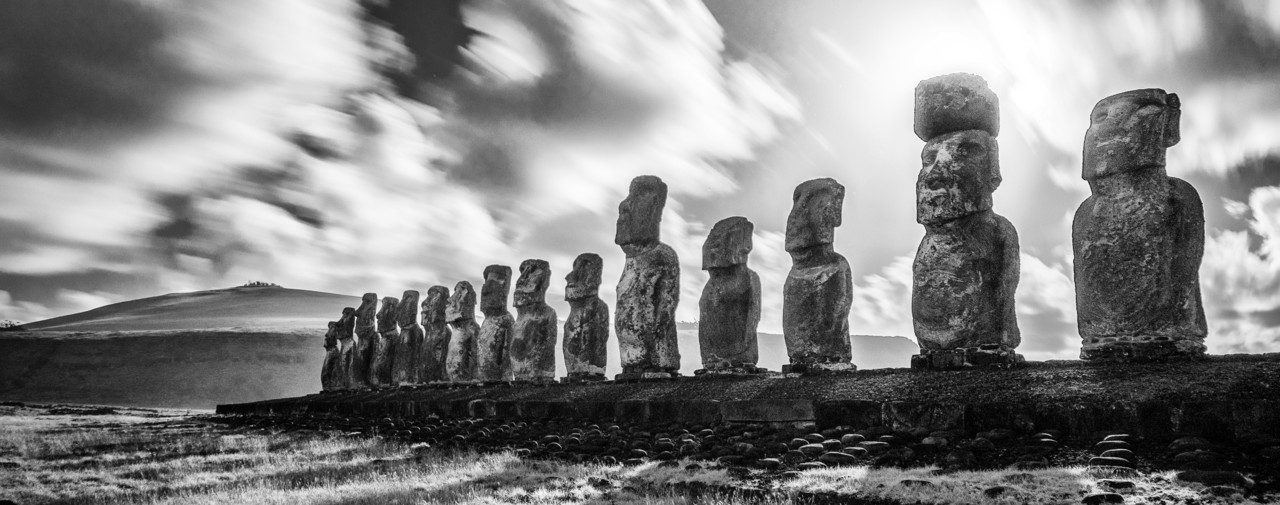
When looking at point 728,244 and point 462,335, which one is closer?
point 728,244

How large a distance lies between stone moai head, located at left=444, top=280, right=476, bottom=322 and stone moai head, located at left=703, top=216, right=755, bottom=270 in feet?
29.2

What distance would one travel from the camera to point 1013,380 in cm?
709

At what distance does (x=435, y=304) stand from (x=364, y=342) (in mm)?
5703

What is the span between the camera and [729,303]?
39.2 feet

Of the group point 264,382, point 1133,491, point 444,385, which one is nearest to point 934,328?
point 1133,491

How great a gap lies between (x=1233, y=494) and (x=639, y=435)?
585cm

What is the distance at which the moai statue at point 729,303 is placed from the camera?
1179 cm

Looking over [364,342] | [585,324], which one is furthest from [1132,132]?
[364,342]

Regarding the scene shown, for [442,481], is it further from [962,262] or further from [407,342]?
[407,342]

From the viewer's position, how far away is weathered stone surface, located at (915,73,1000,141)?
899cm

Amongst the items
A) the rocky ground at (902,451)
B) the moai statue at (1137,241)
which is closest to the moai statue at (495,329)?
the rocky ground at (902,451)

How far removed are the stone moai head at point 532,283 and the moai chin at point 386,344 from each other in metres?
8.09

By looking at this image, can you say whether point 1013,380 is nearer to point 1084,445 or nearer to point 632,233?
point 1084,445

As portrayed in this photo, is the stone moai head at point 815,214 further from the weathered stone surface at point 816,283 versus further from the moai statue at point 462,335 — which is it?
the moai statue at point 462,335
